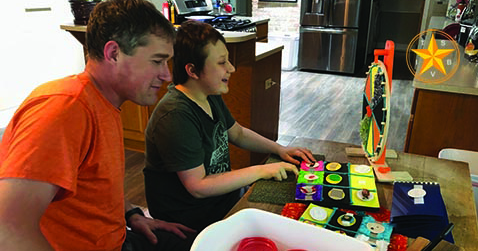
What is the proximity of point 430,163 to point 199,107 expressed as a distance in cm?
80

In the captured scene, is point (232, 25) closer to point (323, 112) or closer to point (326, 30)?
point (323, 112)

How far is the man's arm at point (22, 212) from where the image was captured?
669 mm

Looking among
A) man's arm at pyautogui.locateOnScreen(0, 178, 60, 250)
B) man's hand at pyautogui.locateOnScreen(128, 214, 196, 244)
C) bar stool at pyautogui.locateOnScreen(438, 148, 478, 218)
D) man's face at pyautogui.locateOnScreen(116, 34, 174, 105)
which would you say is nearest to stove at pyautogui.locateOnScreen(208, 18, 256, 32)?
bar stool at pyautogui.locateOnScreen(438, 148, 478, 218)

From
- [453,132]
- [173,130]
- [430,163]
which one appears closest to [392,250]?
[430,163]

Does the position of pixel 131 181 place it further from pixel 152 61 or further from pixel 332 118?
pixel 332 118

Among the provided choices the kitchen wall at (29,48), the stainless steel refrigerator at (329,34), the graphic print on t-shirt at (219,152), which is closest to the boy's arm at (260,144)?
the graphic print on t-shirt at (219,152)

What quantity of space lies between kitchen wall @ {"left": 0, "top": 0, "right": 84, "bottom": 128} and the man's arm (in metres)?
3.31

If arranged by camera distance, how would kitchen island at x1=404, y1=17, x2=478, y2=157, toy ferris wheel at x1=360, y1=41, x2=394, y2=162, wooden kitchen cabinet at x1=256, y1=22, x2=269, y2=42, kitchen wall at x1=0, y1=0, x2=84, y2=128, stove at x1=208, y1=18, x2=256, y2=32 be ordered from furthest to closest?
wooden kitchen cabinet at x1=256, y1=22, x2=269, y2=42 < kitchen wall at x1=0, y1=0, x2=84, y2=128 < stove at x1=208, y1=18, x2=256, y2=32 < kitchen island at x1=404, y1=17, x2=478, y2=157 < toy ferris wheel at x1=360, y1=41, x2=394, y2=162

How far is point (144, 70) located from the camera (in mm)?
925

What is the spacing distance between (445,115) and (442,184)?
3.04 ft

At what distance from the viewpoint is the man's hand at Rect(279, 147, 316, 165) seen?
1277mm

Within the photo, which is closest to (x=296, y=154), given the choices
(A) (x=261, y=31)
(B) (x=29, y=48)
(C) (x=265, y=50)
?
(C) (x=265, y=50)

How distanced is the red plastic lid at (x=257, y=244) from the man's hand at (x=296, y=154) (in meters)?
0.59

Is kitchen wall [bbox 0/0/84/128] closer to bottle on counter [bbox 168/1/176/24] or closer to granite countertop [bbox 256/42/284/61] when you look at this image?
bottle on counter [bbox 168/1/176/24]
